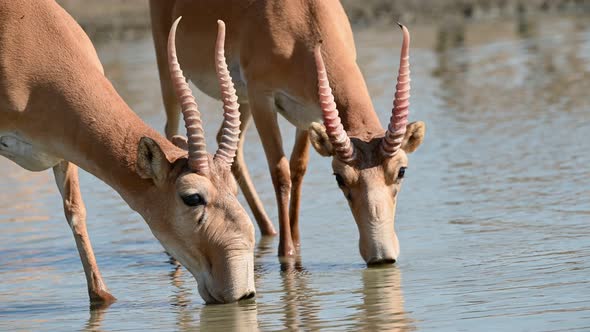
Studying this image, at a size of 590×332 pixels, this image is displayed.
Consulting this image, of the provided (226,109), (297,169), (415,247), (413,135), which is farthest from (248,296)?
(297,169)

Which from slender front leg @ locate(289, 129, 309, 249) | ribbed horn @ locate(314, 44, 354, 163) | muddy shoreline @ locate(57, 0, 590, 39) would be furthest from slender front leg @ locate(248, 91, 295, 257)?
muddy shoreline @ locate(57, 0, 590, 39)

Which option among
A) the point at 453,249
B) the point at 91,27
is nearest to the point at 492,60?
the point at 91,27

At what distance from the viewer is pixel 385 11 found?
37.1 meters

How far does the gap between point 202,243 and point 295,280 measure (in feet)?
6.33

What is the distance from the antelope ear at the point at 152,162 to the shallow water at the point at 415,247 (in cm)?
101

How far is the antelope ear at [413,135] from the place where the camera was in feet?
36.9

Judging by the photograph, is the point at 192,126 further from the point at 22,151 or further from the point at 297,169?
the point at 297,169

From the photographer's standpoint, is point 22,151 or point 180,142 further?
point 22,151

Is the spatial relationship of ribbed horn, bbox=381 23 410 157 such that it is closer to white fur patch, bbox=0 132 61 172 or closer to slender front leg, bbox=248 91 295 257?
slender front leg, bbox=248 91 295 257

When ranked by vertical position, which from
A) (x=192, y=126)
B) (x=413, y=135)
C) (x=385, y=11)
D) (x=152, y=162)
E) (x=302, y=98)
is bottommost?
(x=152, y=162)

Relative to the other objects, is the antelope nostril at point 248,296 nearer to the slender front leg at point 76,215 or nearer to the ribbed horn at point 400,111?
the slender front leg at point 76,215

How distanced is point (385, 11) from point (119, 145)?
91.9 feet

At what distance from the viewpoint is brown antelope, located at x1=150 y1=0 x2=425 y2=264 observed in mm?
11031

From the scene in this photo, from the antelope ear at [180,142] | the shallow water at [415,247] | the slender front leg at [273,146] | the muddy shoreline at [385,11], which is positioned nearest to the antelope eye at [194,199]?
the antelope ear at [180,142]
